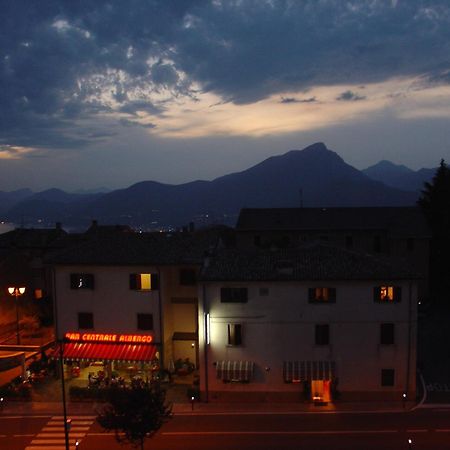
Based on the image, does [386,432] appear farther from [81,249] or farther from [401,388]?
[81,249]

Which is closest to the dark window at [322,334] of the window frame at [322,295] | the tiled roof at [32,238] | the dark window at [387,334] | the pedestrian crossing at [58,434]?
the window frame at [322,295]

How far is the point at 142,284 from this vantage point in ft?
118

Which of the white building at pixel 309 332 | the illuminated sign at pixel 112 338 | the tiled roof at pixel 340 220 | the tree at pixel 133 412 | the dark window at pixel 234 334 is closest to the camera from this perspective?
the tree at pixel 133 412

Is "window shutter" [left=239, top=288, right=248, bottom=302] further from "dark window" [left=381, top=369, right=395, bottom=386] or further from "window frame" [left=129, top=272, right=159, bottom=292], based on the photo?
"dark window" [left=381, top=369, right=395, bottom=386]

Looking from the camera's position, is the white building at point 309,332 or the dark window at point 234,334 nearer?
the white building at point 309,332

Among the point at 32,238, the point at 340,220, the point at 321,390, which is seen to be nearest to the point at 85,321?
the point at 321,390

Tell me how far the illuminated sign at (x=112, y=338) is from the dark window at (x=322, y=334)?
12212mm

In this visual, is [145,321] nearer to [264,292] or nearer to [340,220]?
[264,292]

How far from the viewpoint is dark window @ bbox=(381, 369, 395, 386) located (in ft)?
104

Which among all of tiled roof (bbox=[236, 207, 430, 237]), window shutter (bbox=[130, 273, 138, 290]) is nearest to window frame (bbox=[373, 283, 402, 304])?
window shutter (bbox=[130, 273, 138, 290])

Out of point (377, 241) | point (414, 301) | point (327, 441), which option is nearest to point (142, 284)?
point (327, 441)

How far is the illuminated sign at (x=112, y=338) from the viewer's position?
117ft

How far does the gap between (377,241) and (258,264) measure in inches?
1371

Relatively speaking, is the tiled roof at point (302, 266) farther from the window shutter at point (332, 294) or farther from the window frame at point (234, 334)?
the window frame at point (234, 334)
